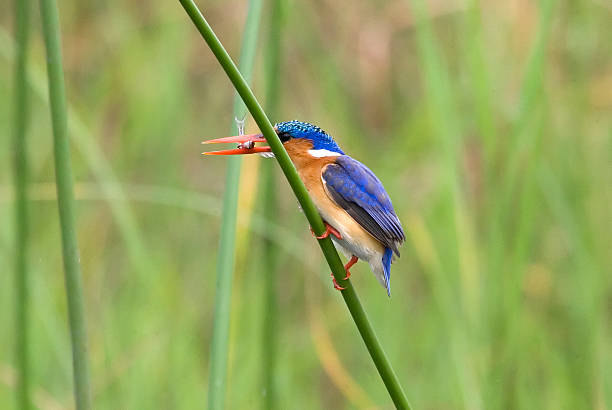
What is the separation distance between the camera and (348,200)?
1669 millimetres

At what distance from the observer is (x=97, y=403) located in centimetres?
280

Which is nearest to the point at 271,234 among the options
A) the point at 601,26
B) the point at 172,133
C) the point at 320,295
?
the point at 320,295

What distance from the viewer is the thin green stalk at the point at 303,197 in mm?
975

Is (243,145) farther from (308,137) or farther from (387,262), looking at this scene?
(387,262)

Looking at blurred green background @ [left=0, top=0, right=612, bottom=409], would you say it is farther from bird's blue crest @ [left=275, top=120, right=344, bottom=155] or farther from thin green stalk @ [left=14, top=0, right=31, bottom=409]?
thin green stalk @ [left=14, top=0, right=31, bottom=409]

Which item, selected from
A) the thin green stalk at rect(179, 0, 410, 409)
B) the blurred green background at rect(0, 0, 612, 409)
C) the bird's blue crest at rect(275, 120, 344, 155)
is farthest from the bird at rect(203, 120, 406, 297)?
the thin green stalk at rect(179, 0, 410, 409)

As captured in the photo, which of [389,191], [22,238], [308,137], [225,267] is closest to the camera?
[225,267]

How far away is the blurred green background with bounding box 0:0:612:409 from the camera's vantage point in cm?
219

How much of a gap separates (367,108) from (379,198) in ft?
8.04

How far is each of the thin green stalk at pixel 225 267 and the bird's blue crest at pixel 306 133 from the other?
0.33 m

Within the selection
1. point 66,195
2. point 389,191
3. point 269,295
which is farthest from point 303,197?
point 389,191

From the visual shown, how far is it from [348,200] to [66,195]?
632 millimetres

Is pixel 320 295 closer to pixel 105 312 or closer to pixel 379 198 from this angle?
pixel 105 312

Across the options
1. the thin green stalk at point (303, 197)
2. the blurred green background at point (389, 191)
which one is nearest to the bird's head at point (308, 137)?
the blurred green background at point (389, 191)
